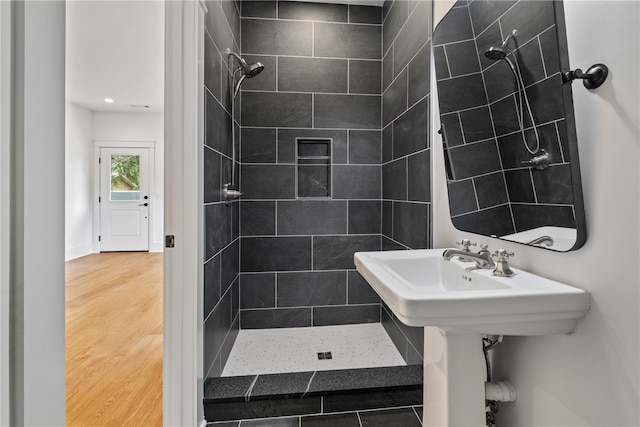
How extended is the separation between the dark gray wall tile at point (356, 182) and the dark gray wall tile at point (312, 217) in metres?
0.10

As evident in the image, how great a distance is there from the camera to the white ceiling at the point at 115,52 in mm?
2754

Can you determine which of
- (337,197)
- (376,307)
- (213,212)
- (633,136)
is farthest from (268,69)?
(633,136)

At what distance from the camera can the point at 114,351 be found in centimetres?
218

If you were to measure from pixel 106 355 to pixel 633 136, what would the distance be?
2856 mm

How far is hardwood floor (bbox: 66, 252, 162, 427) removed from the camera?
1.63m

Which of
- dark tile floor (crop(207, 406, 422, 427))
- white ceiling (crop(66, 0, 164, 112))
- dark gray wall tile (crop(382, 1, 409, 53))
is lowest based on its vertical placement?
dark tile floor (crop(207, 406, 422, 427))

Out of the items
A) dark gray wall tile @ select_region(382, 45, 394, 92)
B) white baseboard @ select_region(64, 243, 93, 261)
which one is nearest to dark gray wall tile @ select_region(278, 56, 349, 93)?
dark gray wall tile @ select_region(382, 45, 394, 92)

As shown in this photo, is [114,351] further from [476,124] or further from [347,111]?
[476,124]

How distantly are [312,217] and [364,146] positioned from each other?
734 mm

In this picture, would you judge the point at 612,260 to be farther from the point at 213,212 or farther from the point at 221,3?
the point at 221,3

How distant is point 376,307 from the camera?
263 cm

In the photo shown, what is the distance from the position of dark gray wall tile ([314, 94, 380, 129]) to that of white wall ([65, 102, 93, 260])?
16.1ft

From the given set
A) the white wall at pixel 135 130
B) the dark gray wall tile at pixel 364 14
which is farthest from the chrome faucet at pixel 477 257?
the white wall at pixel 135 130

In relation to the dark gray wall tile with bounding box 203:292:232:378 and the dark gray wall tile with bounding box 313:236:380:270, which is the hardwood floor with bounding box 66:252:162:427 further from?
the dark gray wall tile with bounding box 313:236:380:270
